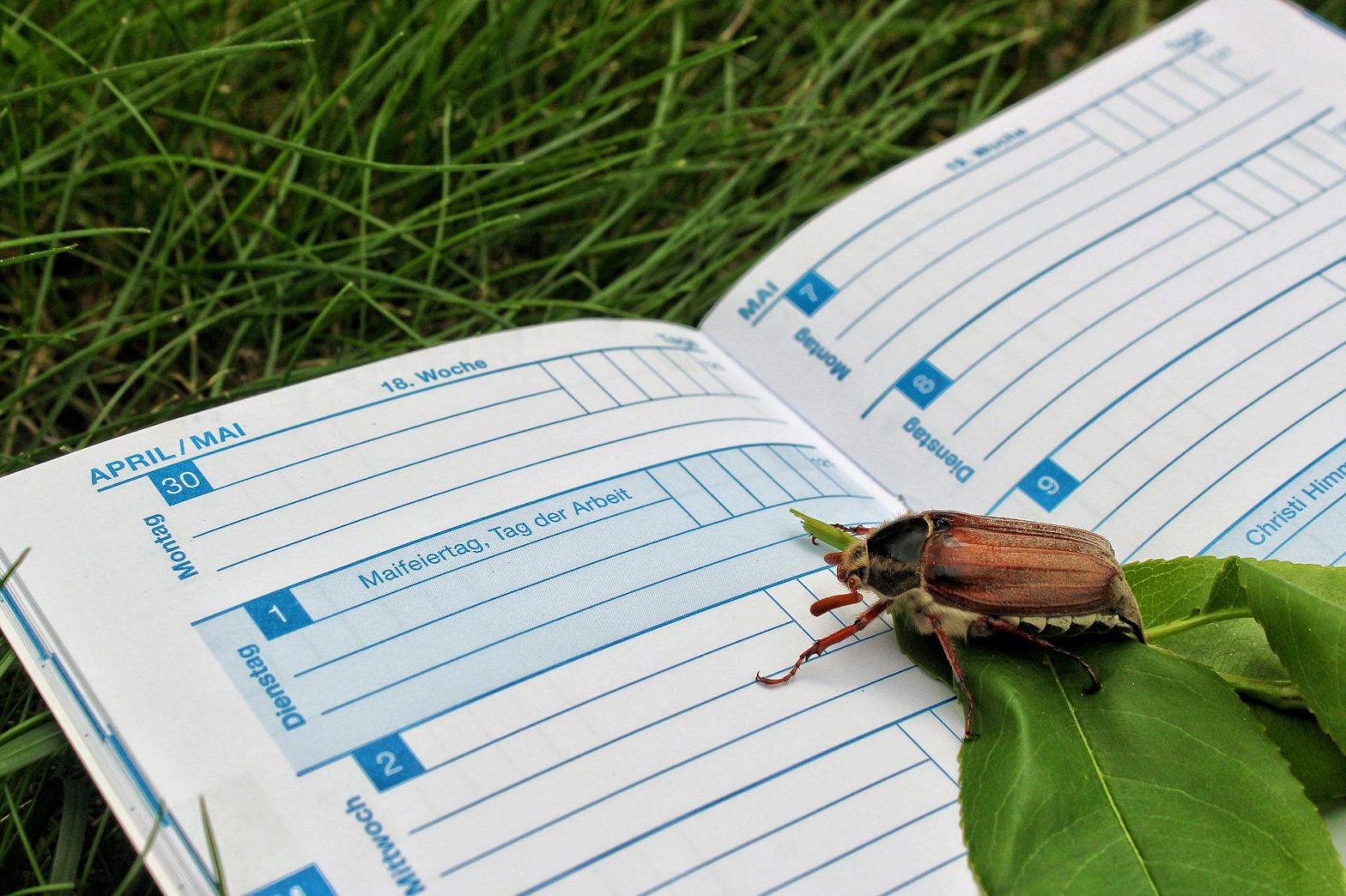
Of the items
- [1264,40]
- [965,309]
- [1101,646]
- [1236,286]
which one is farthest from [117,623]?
[1264,40]

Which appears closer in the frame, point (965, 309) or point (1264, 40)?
point (965, 309)

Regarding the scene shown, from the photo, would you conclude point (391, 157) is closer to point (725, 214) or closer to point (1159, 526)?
point (725, 214)

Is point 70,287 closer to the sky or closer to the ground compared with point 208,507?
closer to the sky

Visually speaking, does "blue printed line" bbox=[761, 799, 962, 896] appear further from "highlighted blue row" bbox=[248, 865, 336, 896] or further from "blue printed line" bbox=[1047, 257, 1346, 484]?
"blue printed line" bbox=[1047, 257, 1346, 484]

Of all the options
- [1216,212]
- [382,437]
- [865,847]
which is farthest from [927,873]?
[1216,212]

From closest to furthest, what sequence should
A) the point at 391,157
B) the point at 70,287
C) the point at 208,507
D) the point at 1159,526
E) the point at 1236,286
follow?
the point at 208,507
the point at 1159,526
the point at 1236,286
the point at 70,287
the point at 391,157

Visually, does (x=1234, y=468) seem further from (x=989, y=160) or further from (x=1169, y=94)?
(x=1169, y=94)
